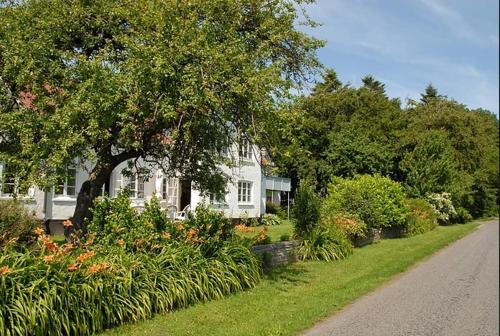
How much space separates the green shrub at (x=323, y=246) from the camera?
1484cm

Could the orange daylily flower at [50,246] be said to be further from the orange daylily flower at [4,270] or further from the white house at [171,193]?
the white house at [171,193]

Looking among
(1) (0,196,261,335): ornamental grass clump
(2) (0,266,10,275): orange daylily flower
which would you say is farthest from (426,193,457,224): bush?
(2) (0,266,10,275): orange daylily flower

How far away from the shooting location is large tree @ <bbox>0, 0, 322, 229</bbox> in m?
8.99

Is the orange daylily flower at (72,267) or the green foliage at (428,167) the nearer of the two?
the orange daylily flower at (72,267)

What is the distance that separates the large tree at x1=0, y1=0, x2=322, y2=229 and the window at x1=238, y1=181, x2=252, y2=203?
1849 cm

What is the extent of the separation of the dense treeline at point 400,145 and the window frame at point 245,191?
16.5ft

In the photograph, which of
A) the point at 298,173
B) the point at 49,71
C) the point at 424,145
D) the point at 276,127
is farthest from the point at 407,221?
the point at 49,71

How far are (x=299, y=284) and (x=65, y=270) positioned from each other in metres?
5.41

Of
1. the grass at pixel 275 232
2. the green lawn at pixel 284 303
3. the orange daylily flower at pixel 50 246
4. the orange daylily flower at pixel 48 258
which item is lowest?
the green lawn at pixel 284 303

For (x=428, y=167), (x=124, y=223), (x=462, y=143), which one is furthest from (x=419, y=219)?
(x=124, y=223)

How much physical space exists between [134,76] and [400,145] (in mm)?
31000

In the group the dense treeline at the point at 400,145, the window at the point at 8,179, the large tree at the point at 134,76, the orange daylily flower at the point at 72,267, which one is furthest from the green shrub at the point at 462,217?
the orange daylily flower at the point at 72,267

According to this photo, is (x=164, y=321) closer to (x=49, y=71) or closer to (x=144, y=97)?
(x=144, y=97)

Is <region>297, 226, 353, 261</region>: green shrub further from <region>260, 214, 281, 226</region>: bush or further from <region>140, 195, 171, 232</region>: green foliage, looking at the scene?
<region>260, 214, 281, 226</region>: bush
